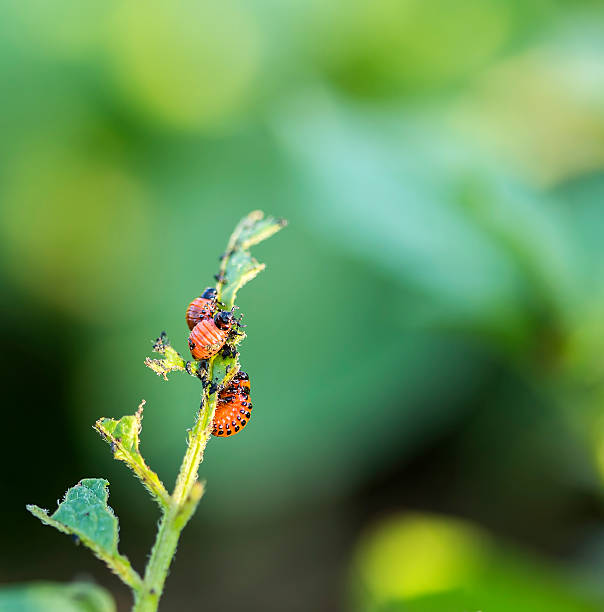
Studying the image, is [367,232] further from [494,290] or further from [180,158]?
[180,158]

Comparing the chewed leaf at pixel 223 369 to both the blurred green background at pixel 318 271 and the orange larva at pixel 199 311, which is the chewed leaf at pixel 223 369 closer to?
the orange larva at pixel 199 311

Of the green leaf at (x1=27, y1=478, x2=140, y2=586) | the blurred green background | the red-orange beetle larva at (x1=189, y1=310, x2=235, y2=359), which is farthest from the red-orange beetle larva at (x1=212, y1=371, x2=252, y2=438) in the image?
the blurred green background

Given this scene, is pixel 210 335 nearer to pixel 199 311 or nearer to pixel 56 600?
pixel 199 311

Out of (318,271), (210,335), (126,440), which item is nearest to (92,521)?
(126,440)

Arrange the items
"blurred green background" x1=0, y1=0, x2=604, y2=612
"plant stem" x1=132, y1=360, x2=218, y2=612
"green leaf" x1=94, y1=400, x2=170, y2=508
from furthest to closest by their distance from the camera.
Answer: "blurred green background" x1=0, y1=0, x2=604, y2=612 → "green leaf" x1=94, y1=400, x2=170, y2=508 → "plant stem" x1=132, y1=360, x2=218, y2=612

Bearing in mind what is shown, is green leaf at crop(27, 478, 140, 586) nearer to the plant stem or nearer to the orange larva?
the plant stem

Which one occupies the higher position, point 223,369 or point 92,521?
point 223,369

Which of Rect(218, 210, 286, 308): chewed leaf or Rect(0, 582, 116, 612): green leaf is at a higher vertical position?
Rect(218, 210, 286, 308): chewed leaf
